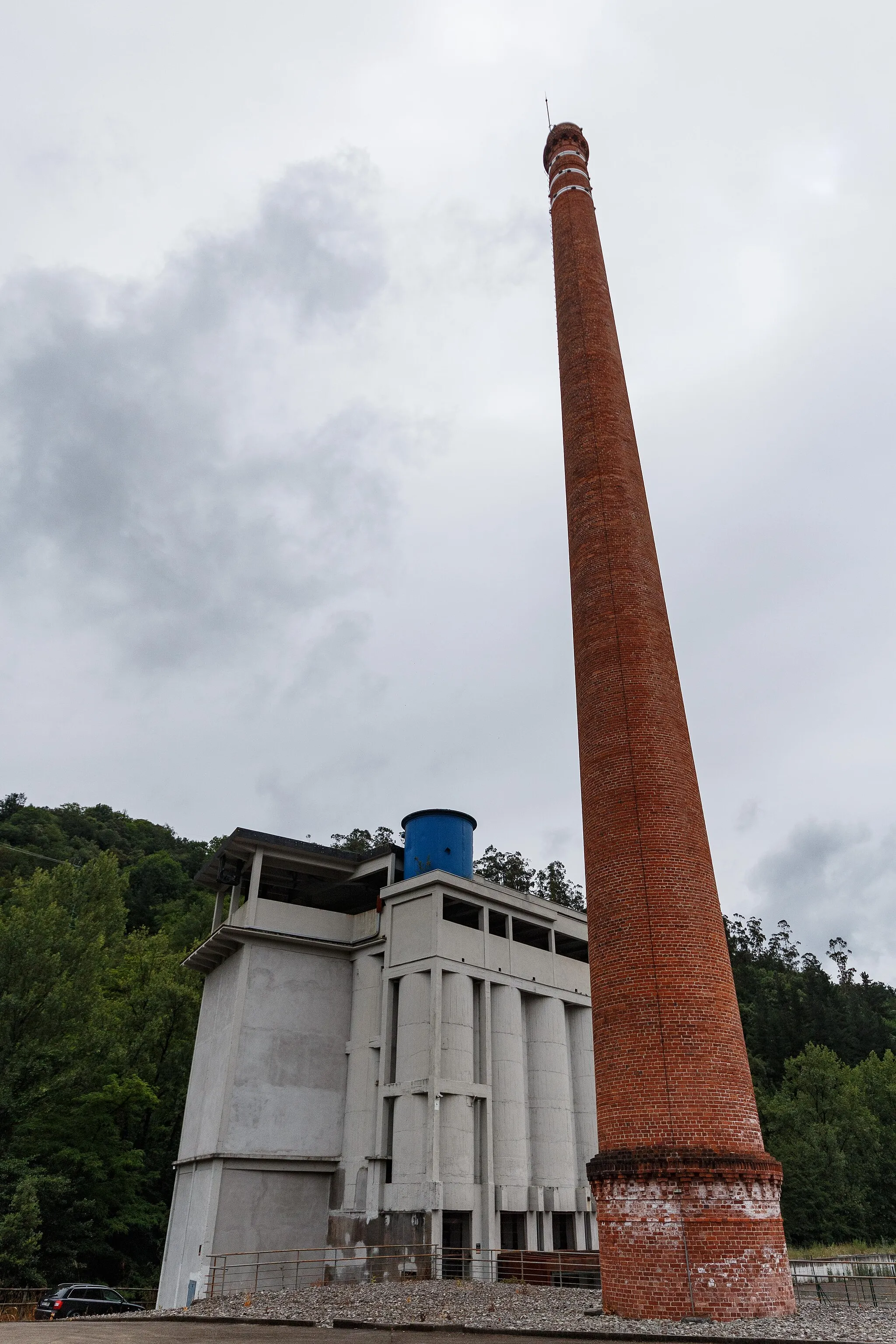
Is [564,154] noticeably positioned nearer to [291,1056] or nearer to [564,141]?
[564,141]

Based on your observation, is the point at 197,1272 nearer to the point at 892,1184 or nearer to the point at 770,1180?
the point at 770,1180

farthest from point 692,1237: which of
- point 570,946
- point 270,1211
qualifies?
point 570,946

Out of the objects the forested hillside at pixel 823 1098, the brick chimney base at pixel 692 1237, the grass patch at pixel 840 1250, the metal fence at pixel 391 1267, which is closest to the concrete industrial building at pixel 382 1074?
the metal fence at pixel 391 1267

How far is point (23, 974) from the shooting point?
31125 mm

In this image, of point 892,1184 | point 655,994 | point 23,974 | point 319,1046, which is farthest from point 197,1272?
point 892,1184

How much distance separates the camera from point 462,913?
27.1 meters

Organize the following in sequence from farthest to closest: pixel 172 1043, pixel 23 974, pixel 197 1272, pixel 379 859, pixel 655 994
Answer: pixel 172 1043 < pixel 23 974 < pixel 379 859 < pixel 197 1272 < pixel 655 994

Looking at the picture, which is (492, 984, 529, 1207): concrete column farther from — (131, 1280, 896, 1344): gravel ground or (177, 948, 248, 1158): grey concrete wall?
(177, 948, 248, 1158): grey concrete wall

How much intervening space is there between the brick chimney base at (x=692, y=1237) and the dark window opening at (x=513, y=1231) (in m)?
12.9

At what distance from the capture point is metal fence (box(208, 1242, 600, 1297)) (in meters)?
20.4

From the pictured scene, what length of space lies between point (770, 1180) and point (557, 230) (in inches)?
829

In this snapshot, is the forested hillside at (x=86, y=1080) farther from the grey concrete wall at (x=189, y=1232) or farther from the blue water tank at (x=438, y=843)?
the blue water tank at (x=438, y=843)

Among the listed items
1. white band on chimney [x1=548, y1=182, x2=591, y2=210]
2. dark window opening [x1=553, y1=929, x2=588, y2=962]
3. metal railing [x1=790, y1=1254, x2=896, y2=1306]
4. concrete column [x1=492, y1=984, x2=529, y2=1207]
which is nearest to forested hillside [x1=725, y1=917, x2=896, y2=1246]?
metal railing [x1=790, y1=1254, x2=896, y2=1306]

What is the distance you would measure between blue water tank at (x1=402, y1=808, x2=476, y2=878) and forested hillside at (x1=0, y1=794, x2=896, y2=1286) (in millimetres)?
14259
